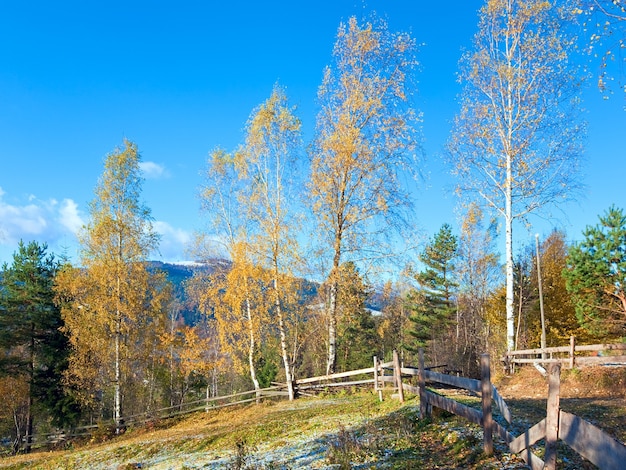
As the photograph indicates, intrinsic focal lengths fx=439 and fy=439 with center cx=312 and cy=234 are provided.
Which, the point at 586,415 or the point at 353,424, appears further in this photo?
the point at 353,424

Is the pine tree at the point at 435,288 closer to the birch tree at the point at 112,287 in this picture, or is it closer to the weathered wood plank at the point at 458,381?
the birch tree at the point at 112,287

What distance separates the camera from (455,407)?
694 centimetres

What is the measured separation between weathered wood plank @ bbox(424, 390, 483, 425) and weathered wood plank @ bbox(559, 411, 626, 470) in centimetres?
236

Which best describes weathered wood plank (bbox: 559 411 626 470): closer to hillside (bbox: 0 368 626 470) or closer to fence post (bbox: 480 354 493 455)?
hillside (bbox: 0 368 626 470)

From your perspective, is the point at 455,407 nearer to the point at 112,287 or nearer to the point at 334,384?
the point at 334,384

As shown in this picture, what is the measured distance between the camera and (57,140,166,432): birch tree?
19094mm

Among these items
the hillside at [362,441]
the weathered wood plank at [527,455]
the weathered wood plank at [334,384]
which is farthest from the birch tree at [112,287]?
the weathered wood plank at [527,455]

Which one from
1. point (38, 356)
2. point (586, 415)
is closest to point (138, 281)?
point (38, 356)

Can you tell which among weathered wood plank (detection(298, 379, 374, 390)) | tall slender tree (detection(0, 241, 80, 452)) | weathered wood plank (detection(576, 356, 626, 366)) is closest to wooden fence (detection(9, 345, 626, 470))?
weathered wood plank (detection(576, 356, 626, 366))

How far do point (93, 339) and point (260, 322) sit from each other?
732cm

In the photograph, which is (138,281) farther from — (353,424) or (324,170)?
(353,424)

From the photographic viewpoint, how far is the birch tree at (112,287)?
1909 centimetres

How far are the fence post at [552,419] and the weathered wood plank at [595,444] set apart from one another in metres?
0.21

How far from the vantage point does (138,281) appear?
1983 centimetres
